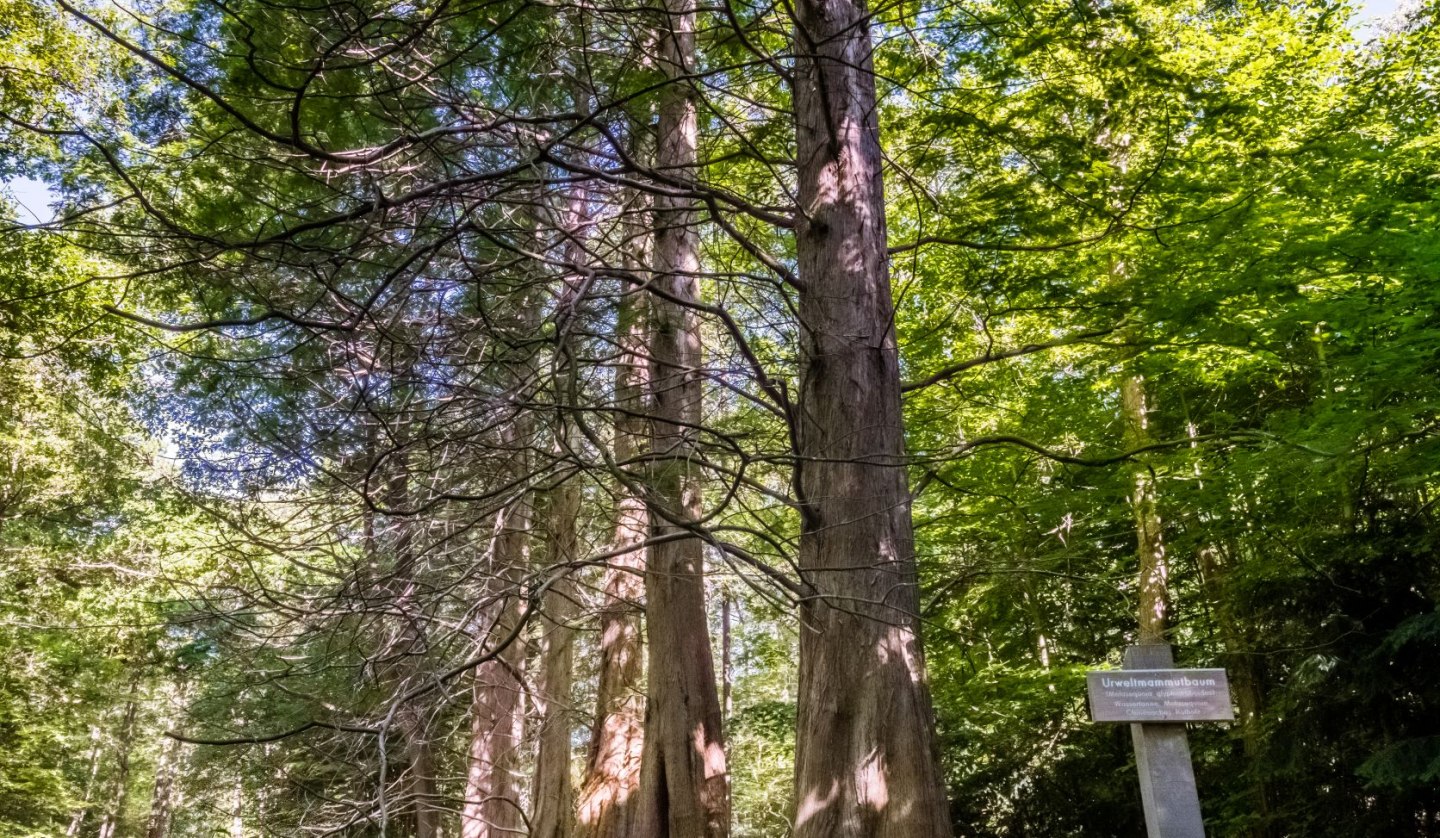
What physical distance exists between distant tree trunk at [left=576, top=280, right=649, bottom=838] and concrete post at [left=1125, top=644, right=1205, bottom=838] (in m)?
3.30

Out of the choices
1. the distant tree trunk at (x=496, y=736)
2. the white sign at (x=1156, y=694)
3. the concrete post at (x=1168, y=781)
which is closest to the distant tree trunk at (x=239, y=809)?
the distant tree trunk at (x=496, y=736)

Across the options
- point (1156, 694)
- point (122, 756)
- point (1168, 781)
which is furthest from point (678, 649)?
point (122, 756)

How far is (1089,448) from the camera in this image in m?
9.21

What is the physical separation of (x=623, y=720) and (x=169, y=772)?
19.2 m

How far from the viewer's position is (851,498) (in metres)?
3.19

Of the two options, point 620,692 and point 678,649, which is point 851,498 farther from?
point 620,692

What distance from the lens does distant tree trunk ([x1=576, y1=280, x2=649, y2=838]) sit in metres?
6.33

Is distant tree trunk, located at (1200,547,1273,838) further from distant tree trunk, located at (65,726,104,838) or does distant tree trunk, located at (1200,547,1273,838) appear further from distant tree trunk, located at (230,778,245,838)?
distant tree trunk, located at (65,726,104,838)

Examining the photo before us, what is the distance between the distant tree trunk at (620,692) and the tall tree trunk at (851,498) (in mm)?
2634

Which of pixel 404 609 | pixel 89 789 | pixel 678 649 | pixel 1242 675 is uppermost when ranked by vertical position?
pixel 404 609

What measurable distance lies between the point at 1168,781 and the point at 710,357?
3.80 meters

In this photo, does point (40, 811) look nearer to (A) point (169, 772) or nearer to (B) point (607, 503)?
(A) point (169, 772)

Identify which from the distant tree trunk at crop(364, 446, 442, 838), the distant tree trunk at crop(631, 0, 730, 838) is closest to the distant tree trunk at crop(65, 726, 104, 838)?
the distant tree trunk at crop(364, 446, 442, 838)

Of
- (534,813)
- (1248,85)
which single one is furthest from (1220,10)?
(534,813)
